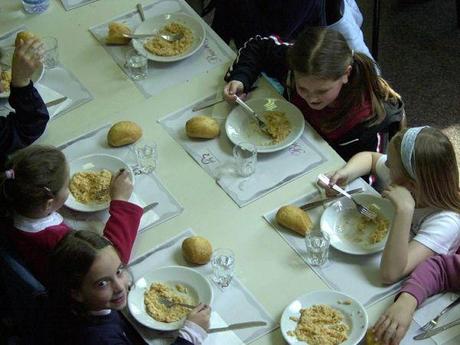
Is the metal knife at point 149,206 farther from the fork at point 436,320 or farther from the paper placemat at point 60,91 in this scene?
the fork at point 436,320

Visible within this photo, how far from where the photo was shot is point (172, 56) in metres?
2.77

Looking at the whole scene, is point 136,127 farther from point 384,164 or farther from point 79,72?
point 384,164

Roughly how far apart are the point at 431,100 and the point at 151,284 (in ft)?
6.96

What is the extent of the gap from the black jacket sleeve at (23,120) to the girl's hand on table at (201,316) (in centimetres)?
89

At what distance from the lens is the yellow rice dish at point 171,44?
2.78 m

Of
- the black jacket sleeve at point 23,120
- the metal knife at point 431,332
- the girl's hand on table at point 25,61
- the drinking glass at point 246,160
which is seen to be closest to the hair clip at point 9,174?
the black jacket sleeve at point 23,120

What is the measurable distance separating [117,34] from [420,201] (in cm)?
129

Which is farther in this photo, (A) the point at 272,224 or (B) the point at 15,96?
(B) the point at 15,96

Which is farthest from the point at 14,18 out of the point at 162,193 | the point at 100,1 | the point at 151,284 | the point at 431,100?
the point at 431,100

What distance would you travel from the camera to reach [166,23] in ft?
9.57

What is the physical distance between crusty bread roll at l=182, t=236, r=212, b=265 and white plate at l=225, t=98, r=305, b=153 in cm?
42

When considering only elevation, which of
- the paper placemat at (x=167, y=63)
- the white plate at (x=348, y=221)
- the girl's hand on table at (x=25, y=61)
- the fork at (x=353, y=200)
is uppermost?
the girl's hand on table at (x=25, y=61)

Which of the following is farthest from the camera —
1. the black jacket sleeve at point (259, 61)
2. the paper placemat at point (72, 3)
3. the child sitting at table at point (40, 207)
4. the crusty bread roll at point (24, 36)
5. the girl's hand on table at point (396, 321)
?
the paper placemat at point (72, 3)

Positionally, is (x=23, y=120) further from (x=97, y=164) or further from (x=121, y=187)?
(x=121, y=187)
